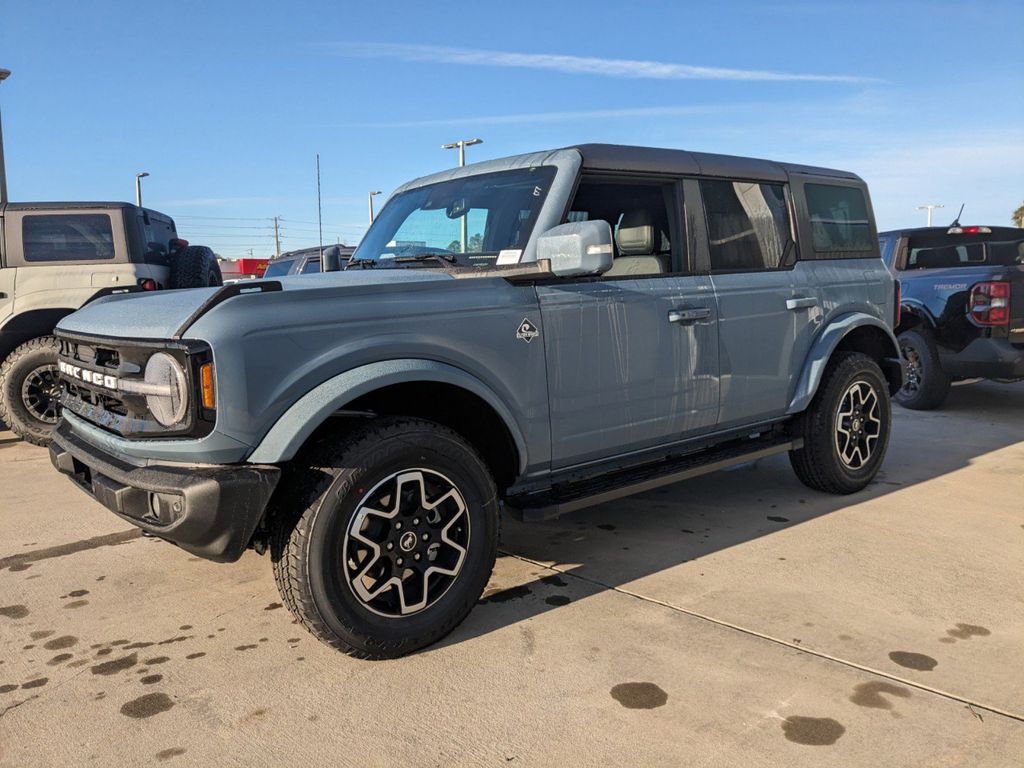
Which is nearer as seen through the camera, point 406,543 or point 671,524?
point 406,543

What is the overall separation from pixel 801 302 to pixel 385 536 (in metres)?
2.77

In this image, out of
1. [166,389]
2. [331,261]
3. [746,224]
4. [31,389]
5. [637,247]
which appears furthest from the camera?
[31,389]

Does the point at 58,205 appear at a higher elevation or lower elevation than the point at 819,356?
higher

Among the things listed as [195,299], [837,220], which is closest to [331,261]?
[195,299]

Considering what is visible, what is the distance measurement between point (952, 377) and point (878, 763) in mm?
6425

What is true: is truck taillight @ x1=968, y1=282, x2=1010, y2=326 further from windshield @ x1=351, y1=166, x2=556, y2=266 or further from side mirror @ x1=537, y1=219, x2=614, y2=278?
side mirror @ x1=537, y1=219, x2=614, y2=278

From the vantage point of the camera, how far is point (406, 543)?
2.94 metres

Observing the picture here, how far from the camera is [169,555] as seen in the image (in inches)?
159

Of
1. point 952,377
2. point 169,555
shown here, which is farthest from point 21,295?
point 952,377

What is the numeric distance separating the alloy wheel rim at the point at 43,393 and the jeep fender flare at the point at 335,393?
4949mm

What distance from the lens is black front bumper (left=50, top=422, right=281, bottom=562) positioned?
101 inches

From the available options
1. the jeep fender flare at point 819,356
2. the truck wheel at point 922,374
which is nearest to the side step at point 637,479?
the jeep fender flare at point 819,356

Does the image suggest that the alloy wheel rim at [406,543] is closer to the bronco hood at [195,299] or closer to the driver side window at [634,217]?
the bronco hood at [195,299]

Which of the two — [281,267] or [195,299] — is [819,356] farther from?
[281,267]
